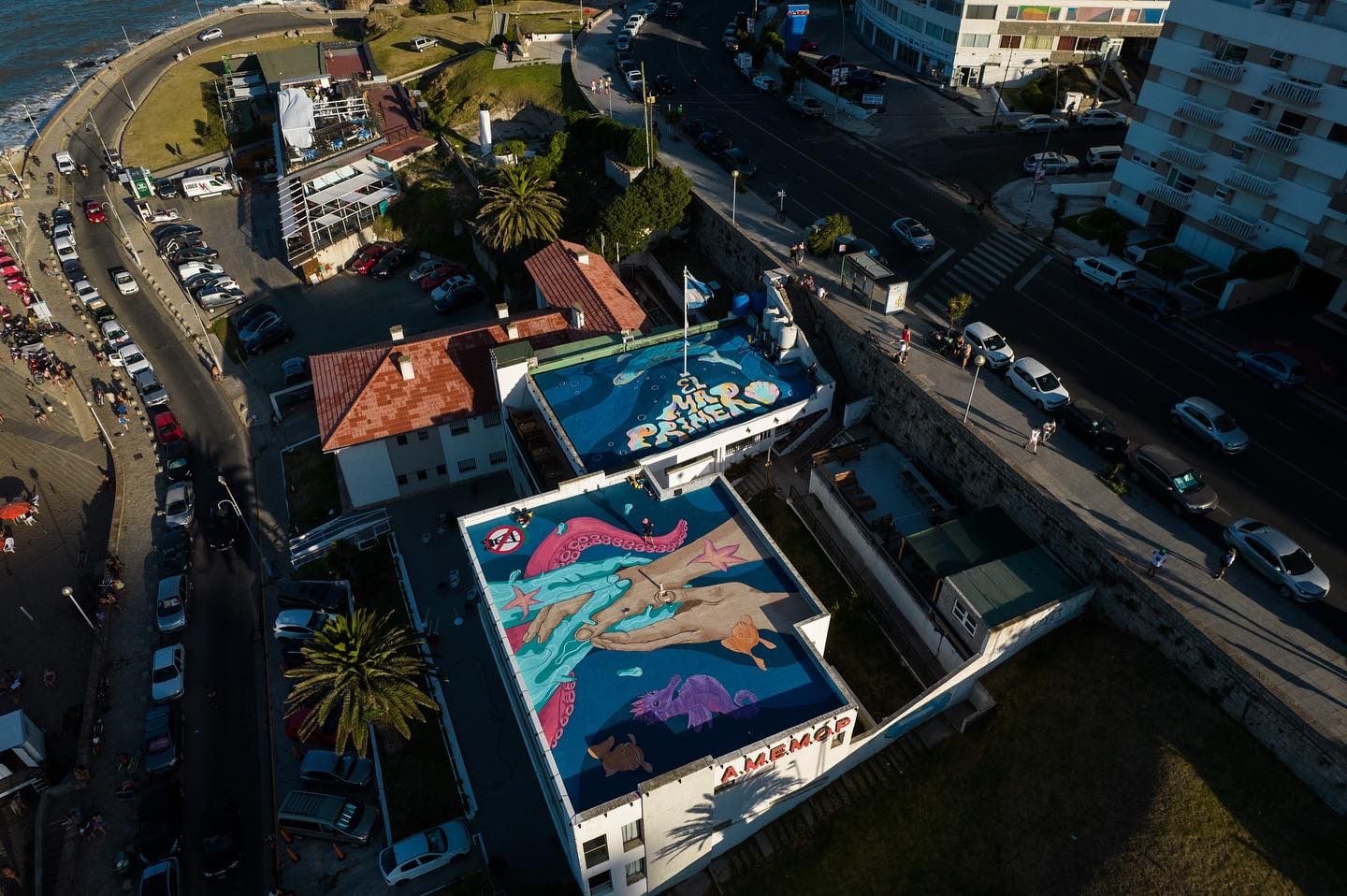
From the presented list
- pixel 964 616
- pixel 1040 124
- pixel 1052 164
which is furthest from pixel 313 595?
pixel 1040 124

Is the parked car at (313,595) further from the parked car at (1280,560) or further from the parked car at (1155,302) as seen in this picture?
the parked car at (1155,302)

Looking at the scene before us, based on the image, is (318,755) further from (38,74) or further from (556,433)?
(38,74)

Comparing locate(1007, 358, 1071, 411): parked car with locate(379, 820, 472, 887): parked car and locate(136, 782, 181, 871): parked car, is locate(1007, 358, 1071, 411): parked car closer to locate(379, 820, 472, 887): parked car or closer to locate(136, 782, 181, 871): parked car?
locate(379, 820, 472, 887): parked car

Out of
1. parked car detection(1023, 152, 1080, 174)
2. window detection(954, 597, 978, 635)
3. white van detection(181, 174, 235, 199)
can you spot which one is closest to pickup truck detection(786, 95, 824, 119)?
parked car detection(1023, 152, 1080, 174)

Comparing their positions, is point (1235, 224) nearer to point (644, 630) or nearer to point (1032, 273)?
point (1032, 273)

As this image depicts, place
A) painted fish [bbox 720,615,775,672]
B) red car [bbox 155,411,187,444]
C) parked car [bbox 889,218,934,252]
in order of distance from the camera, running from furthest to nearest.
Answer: red car [bbox 155,411,187,444], parked car [bbox 889,218,934,252], painted fish [bbox 720,615,775,672]

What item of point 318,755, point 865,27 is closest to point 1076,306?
point 318,755
